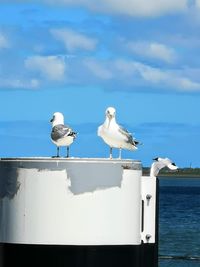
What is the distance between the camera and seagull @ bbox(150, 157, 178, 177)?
13.0m

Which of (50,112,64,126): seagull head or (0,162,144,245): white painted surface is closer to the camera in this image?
(0,162,144,245): white painted surface

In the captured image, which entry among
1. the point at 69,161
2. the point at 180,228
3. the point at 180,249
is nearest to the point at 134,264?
the point at 69,161

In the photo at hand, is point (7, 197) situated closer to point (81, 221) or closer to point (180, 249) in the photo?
point (81, 221)

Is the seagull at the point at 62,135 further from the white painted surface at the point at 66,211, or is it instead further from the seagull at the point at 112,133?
the white painted surface at the point at 66,211

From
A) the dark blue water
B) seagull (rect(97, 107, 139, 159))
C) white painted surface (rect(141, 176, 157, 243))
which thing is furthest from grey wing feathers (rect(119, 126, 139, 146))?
the dark blue water

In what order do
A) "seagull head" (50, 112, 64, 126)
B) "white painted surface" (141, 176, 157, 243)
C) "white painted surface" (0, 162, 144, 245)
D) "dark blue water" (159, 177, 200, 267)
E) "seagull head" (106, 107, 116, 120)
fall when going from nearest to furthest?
"white painted surface" (0, 162, 144, 245) < "white painted surface" (141, 176, 157, 243) < "seagull head" (106, 107, 116, 120) < "seagull head" (50, 112, 64, 126) < "dark blue water" (159, 177, 200, 267)

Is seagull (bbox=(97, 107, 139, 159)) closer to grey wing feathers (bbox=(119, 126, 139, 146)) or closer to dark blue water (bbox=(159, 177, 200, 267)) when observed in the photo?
grey wing feathers (bbox=(119, 126, 139, 146))

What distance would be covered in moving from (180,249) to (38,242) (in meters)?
53.9

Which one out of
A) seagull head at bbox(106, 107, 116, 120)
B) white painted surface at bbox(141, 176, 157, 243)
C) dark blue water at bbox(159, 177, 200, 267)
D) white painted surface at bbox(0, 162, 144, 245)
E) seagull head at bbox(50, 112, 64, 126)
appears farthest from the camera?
dark blue water at bbox(159, 177, 200, 267)

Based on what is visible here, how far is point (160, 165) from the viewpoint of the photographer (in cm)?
1318

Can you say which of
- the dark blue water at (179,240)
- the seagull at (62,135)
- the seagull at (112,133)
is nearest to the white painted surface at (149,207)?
the seagull at (112,133)

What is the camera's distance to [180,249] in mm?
64438

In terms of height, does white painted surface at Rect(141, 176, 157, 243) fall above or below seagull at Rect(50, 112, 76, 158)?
below

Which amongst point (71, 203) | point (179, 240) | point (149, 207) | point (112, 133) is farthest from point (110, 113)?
point (179, 240)
